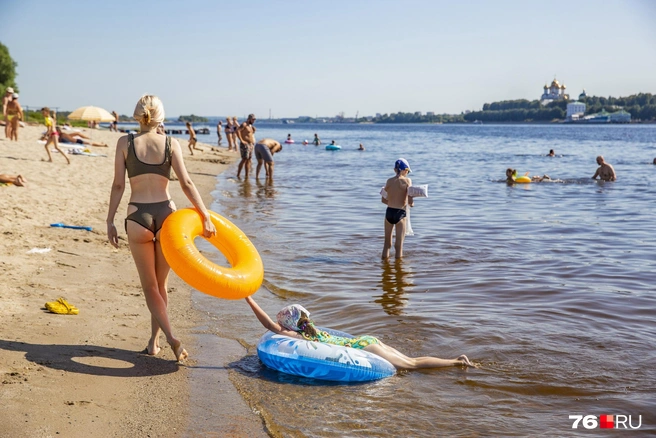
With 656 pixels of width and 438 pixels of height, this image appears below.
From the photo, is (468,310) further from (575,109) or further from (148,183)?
(575,109)

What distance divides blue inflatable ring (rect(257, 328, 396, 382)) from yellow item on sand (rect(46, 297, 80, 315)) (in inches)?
71.9

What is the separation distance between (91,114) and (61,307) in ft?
84.6

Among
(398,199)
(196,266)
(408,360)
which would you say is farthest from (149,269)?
(398,199)

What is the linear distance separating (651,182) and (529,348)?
19141mm

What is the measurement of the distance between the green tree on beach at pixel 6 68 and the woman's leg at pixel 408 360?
56.9 m

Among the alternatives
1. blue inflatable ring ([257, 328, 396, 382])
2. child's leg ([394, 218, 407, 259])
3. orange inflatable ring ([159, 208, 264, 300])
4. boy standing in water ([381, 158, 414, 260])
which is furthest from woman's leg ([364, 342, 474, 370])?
child's leg ([394, 218, 407, 259])

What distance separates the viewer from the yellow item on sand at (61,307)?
213 inches

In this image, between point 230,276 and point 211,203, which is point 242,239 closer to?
point 230,276

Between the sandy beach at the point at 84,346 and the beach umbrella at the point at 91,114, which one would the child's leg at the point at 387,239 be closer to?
the sandy beach at the point at 84,346

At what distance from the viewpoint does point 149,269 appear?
443 cm

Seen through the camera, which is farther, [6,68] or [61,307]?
[6,68]

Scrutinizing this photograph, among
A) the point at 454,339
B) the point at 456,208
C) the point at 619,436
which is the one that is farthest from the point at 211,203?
the point at 619,436

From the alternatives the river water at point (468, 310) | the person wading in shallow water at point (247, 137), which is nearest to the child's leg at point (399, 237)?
the river water at point (468, 310)

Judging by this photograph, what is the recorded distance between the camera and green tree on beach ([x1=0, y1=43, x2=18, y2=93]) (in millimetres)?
53562
